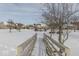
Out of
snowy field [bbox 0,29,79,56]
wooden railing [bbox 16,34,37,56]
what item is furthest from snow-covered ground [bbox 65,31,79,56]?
wooden railing [bbox 16,34,37,56]

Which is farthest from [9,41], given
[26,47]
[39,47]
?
[39,47]

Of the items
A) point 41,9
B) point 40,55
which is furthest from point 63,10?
point 40,55

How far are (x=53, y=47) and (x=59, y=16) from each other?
12.2 inches

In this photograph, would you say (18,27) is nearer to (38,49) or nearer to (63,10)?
(38,49)

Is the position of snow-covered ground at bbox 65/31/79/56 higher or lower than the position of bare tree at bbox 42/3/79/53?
lower

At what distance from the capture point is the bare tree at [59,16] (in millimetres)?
1853

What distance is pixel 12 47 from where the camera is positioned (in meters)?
1.84

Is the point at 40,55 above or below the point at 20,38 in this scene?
below

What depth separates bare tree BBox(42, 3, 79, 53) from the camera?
185 centimetres

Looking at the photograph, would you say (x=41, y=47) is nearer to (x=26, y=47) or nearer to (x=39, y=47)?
(x=39, y=47)

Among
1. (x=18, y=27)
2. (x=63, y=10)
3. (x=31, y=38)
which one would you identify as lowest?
(x=31, y=38)

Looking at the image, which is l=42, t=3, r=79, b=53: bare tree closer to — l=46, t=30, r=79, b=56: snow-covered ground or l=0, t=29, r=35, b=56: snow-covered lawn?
l=46, t=30, r=79, b=56: snow-covered ground

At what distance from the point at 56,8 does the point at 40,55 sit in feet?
1.60

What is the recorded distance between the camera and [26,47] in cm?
185
